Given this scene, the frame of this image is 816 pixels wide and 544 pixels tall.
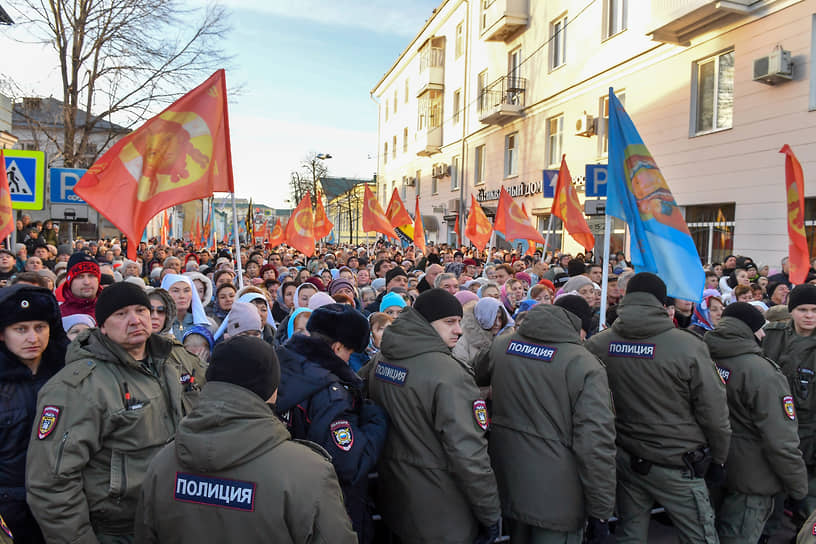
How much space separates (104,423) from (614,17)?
19160mm

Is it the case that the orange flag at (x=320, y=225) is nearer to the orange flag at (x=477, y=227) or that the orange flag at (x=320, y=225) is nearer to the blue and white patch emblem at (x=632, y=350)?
the orange flag at (x=477, y=227)

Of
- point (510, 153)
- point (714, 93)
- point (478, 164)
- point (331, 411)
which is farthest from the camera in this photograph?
point (478, 164)

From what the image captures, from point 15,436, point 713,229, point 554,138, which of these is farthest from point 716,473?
point 554,138

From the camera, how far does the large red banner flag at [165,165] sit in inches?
209

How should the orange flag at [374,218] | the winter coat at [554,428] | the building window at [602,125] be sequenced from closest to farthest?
the winter coat at [554,428] → the orange flag at [374,218] → the building window at [602,125]

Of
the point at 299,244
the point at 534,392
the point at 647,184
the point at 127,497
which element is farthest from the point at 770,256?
the point at 127,497

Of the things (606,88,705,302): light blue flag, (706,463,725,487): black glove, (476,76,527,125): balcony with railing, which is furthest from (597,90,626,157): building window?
(706,463,725,487): black glove

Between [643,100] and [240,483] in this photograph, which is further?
[643,100]

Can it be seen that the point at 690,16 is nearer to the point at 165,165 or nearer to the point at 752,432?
the point at 752,432

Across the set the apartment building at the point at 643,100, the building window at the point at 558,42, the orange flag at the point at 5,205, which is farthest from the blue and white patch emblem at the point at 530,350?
the building window at the point at 558,42

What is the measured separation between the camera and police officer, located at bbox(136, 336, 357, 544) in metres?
1.88

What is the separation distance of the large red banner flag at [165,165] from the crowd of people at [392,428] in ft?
4.50

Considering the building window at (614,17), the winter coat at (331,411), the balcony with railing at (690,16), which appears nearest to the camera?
the winter coat at (331,411)

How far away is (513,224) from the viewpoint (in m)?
13.1
